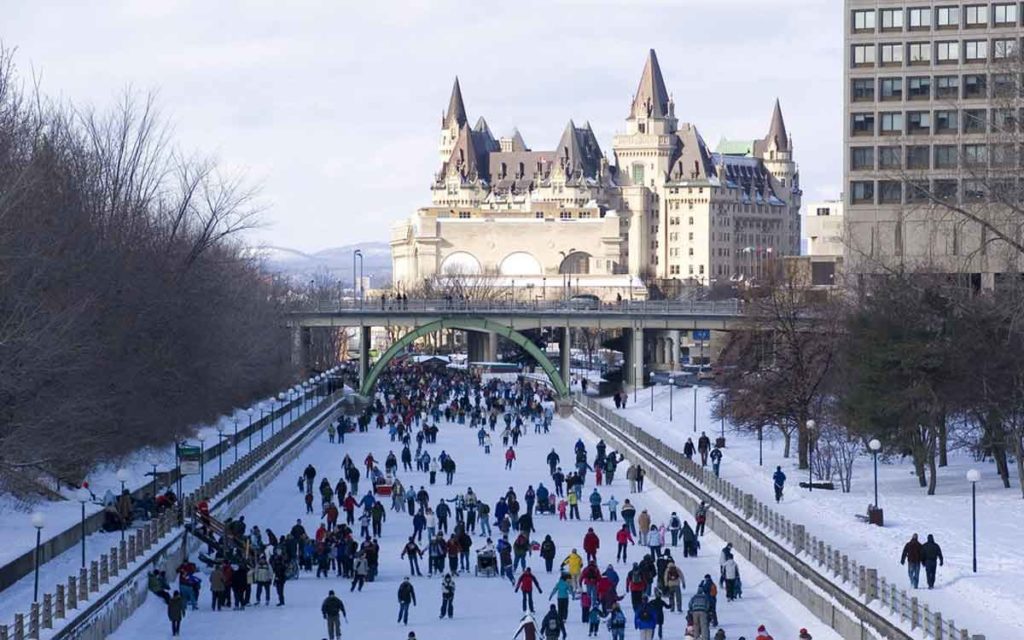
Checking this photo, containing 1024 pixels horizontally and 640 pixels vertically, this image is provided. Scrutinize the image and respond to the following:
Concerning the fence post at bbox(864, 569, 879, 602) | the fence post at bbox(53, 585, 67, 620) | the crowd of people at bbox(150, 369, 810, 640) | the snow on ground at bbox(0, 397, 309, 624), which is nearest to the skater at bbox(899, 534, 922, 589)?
the fence post at bbox(864, 569, 879, 602)

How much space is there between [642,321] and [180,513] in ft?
187

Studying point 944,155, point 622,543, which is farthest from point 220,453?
point 944,155

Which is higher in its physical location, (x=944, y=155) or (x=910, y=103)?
(x=910, y=103)

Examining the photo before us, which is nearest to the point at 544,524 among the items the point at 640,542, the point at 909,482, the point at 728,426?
the point at 640,542

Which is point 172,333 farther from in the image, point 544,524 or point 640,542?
point 640,542

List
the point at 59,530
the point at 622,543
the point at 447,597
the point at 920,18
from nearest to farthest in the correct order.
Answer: the point at 447,597 < the point at 59,530 < the point at 622,543 < the point at 920,18

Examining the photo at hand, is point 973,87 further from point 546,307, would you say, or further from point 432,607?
point 432,607

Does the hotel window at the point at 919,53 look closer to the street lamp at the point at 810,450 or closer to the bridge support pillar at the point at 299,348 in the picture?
the street lamp at the point at 810,450

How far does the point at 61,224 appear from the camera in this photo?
144ft

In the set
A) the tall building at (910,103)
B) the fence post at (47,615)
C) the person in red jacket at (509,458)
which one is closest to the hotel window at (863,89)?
the tall building at (910,103)

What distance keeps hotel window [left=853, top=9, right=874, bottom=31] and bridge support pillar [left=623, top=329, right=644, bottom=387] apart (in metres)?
22.0

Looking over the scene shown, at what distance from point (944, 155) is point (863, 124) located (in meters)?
3.93

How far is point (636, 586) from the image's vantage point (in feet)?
103

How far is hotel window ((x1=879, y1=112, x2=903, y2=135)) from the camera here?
76.8 m
